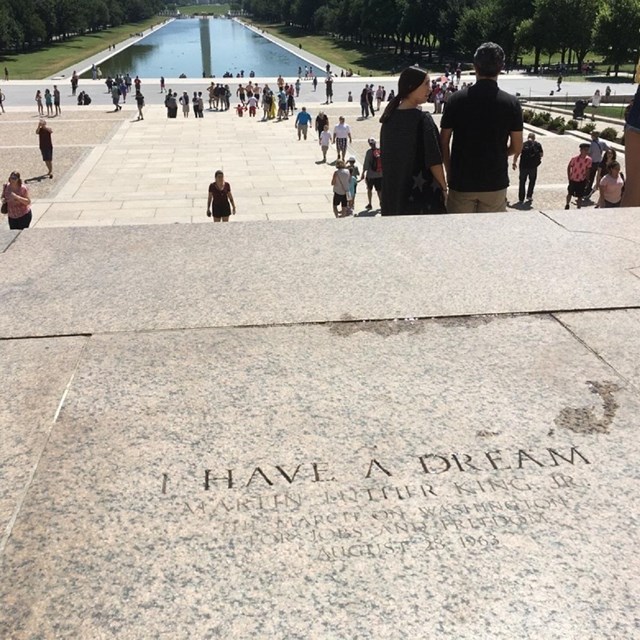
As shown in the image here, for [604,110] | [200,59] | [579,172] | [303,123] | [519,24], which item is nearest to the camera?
[579,172]

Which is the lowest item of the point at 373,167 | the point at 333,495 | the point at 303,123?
the point at 303,123

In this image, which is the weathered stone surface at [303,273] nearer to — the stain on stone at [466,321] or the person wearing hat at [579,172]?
the stain on stone at [466,321]

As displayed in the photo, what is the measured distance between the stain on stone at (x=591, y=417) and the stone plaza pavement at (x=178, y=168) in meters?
11.4

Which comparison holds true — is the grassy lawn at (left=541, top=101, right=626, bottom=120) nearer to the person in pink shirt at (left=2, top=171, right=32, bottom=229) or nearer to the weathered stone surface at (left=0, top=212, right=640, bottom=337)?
the person in pink shirt at (left=2, top=171, right=32, bottom=229)

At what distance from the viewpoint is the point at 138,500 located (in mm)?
2230

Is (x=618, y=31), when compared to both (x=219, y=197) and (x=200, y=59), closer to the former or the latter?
(x=219, y=197)

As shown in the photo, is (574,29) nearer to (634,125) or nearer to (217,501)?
(634,125)

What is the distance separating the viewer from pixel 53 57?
258 feet

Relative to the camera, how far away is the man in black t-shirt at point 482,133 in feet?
15.0

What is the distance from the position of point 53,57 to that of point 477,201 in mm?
85260

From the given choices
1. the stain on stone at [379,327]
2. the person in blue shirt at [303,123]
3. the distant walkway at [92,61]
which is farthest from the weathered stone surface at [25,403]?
the distant walkway at [92,61]

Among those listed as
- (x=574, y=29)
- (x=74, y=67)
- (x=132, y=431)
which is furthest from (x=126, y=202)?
(x=74, y=67)

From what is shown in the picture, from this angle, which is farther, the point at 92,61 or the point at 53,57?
the point at 53,57

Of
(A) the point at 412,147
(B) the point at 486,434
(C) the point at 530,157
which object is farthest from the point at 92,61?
(B) the point at 486,434
